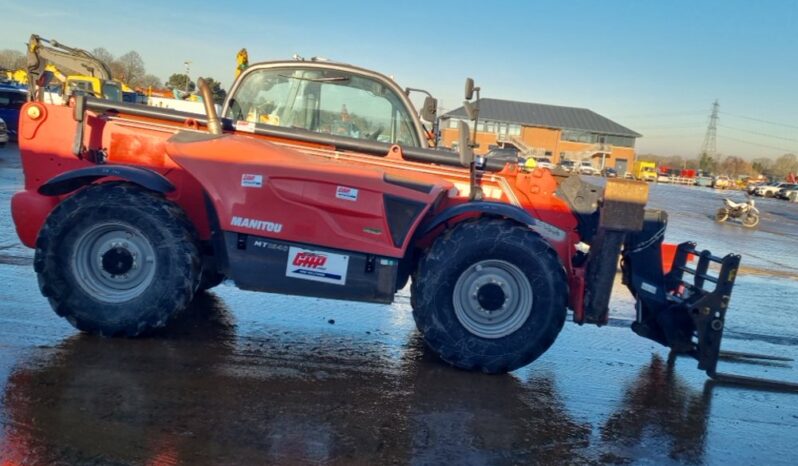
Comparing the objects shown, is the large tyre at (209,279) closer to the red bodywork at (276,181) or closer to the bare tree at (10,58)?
the red bodywork at (276,181)

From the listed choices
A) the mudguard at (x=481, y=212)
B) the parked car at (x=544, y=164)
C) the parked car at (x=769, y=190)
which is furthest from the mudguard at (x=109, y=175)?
the parked car at (x=769, y=190)

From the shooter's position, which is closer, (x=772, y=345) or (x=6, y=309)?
(x=6, y=309)

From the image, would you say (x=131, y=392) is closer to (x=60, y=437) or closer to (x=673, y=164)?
(x=60, y=437)

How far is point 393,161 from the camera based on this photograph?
5.34 meters

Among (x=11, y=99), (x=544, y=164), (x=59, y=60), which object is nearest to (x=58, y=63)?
(x=59, y=60)

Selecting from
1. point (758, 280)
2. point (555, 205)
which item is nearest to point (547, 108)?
point (758, 280)

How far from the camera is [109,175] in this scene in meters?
5.01

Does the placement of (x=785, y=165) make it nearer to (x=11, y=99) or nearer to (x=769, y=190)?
(x=769, y=190)

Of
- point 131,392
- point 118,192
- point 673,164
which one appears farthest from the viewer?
point 673,164

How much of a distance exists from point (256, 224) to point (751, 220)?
2362cm

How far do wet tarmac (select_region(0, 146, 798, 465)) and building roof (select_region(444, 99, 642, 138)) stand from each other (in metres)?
78.4

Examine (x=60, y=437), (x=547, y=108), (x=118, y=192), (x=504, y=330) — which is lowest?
(x=60, y=437)

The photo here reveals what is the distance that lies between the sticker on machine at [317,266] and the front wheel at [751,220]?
23.0 metres

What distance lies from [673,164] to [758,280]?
125436mm
